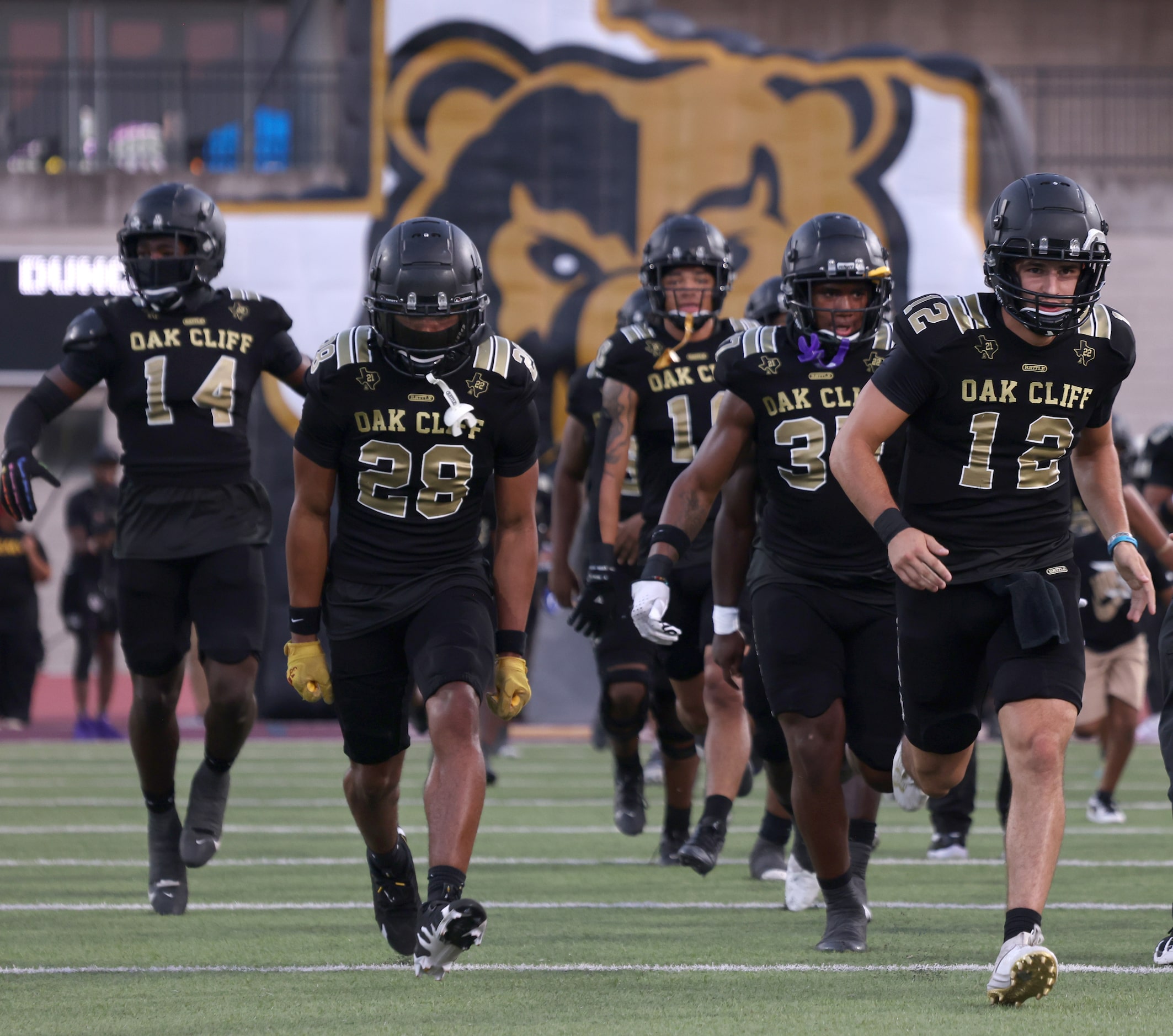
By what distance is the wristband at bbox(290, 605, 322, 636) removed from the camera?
529cm

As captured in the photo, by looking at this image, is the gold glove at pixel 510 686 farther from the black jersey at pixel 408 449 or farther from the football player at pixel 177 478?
the football player at pixel 177 478

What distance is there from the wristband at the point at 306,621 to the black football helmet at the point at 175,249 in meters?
1.80

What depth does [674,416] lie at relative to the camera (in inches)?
297

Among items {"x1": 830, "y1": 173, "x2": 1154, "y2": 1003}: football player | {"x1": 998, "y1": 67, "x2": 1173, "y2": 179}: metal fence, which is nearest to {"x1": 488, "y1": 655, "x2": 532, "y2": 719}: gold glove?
{"x1": 830, "y1": 173, "x2": 1154, "y2": 1003}: football player

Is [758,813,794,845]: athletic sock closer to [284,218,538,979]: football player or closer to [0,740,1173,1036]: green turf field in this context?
[0,740,1173,1036]: green turf field

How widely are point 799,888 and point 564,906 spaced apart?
0.74 m

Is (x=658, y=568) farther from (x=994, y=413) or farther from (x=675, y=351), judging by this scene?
(x=675, y=351)

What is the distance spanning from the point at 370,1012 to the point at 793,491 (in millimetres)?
2079

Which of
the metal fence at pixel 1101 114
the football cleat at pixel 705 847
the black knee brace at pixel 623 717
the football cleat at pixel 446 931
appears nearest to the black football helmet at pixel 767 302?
the black knee brace at pixel 623 717

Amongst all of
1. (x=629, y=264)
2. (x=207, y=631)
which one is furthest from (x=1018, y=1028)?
(x=629, y=264)

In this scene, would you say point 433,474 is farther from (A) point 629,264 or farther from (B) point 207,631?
(A) point 629,264

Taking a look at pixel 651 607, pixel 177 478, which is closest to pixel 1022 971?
pixel 651 607

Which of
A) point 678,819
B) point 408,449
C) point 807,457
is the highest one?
point 408,449

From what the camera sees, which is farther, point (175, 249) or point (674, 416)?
point (674, 416)
